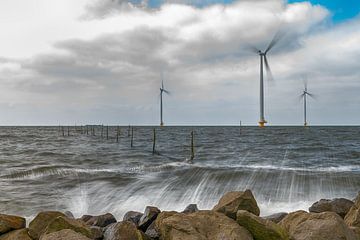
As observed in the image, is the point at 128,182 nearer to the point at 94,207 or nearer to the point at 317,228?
the point at 94,207

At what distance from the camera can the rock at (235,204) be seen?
7594mm

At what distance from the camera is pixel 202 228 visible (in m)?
6.25

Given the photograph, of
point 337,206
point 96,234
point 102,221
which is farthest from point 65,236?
point 337,206

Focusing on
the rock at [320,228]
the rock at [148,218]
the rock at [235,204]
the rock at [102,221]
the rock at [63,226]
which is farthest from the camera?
the rock at [102,221]

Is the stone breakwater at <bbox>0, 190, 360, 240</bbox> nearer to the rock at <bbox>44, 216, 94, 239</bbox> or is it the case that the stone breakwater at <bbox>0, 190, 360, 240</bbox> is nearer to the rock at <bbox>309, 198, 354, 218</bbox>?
the rock at <bbox>44, 216, 94, 239</bbox>

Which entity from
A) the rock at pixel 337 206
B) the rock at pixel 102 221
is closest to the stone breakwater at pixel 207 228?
the rock at pixel 337 206

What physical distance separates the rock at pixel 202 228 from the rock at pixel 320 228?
88 cm

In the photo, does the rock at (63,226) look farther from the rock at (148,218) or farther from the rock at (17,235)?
the rock at (148,218)

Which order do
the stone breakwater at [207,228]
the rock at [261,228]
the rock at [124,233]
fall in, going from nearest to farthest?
the stone breakwater at [207,228] → the rock at [261,228] → the rock at [124,233]

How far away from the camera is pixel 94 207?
1420cm

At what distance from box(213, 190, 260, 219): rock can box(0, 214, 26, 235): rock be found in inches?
166

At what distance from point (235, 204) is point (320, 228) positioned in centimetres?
221

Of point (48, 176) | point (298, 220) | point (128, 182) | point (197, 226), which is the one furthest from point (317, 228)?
point (48, 176)

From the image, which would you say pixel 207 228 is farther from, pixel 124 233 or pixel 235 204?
pixel 235 204
